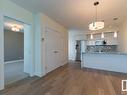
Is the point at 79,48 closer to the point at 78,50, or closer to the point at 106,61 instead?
the point at 78,50

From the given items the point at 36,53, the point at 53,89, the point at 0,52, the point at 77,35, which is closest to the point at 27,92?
the point at 53,89

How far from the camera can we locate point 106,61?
595 centimetres

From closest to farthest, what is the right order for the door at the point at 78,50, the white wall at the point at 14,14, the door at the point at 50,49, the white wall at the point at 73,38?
the white wall at the point at 14,14 < the door at the point at 50,49 < the white wall at the point at 73,38 < the door at the point at 78,50

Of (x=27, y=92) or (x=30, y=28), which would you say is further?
(x=30, y=28)

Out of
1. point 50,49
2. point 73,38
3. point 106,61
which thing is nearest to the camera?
point 50,49

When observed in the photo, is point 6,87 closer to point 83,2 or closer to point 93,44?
point 83,2

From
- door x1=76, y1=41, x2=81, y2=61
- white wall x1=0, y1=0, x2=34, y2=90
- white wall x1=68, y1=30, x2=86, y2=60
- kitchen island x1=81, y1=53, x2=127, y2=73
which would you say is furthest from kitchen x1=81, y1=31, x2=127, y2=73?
white wall x1=0, y1=0, x2=34, y2=90

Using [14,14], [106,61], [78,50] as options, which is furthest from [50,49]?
[78,50]

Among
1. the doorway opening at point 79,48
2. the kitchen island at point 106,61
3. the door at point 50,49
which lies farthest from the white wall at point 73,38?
the door at point 50,49

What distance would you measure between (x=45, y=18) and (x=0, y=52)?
2.66 m

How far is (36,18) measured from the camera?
4.86 m

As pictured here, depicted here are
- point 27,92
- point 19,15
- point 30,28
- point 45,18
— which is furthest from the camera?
point 45,18

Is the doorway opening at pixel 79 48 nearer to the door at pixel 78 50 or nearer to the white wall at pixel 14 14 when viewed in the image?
the door at pixel 78 50

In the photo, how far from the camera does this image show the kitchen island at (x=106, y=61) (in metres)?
5.45
